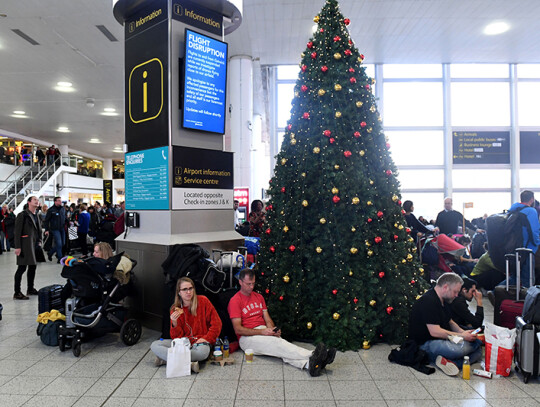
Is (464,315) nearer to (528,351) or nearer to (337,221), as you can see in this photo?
(528,351)

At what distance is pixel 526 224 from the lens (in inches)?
256

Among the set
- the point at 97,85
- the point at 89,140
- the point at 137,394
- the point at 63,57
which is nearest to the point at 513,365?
the point at 137,394

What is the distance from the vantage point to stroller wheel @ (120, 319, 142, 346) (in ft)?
16.4

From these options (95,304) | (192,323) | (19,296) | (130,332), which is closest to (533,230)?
(192,323)

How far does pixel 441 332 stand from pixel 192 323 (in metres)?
2.53

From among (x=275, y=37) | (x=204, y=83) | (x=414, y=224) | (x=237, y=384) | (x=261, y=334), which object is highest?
(x=275, y=37)

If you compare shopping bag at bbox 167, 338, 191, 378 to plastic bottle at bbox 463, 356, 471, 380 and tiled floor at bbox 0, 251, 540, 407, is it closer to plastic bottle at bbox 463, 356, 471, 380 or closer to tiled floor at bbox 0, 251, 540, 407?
tiled floor at bbox 0, 251, 540, 407

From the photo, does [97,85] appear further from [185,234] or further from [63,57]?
[185,234]

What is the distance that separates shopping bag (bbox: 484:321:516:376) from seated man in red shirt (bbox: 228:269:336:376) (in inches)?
58.8

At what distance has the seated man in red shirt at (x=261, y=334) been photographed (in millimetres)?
4066

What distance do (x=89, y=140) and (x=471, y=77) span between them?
23.5 m

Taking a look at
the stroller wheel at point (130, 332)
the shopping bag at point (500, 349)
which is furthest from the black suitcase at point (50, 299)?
the shopping bag at point (500, 349)

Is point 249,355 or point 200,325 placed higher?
point 200,325

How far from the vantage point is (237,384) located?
12.7 ft
